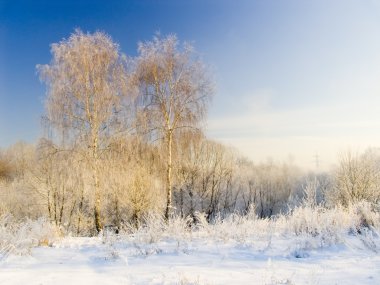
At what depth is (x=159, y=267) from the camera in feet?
18.2

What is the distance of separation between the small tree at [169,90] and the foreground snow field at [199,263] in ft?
32.0

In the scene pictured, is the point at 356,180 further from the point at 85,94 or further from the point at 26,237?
the point at 26,237

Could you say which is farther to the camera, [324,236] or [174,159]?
[174,159]

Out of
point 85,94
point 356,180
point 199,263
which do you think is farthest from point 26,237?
point 356,180

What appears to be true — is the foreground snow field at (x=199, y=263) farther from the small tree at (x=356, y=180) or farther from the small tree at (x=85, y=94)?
the small tree at (x=356, y=180)

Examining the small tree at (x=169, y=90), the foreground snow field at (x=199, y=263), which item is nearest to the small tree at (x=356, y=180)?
the small tree at (x=169, y=90)

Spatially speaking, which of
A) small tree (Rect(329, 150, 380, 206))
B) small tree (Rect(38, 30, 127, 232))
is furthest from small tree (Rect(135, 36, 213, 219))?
small tree (Rect(329, 150, 380, 206))

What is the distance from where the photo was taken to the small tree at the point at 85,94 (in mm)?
16641

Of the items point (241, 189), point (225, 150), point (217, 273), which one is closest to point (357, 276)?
point (217, 273)

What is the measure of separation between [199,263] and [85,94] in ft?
42.0

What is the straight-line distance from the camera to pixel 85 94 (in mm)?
17016

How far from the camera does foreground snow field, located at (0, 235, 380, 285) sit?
15.8 ft

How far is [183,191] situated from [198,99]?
710 inches

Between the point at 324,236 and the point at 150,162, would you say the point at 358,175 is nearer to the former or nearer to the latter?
the point at 150,162
